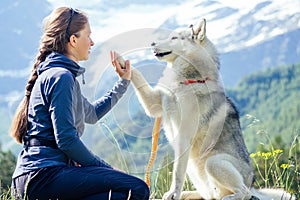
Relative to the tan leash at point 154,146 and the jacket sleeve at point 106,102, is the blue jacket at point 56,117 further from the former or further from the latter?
the tan leash at point 154,146

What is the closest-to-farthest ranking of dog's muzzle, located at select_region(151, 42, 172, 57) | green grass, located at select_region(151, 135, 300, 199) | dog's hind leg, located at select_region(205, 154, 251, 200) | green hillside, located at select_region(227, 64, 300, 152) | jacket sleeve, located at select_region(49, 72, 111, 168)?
jacket sleeve, located at select_region(49, 72, 111, 168) → dog's muzzle, located at select_region(151, 42, 172, 57) → dog's hind leg, located at select_region(205, 154, 251, 200) → green grass, located at select_region(151, 135, 300, 199) → green hillside, located at select_region(227, 64, 300, 152)

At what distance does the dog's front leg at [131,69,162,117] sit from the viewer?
511 cm

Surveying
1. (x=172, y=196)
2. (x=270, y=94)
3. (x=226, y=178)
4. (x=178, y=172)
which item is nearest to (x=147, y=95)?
(x=178, y=172)

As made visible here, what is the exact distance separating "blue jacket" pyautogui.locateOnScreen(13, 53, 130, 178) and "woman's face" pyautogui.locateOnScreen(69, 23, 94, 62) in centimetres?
20

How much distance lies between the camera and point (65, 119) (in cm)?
369

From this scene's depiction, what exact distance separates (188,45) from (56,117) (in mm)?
2135

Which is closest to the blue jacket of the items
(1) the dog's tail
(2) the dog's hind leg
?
(2) the dog's hind leg

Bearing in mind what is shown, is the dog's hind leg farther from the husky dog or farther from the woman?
the woman

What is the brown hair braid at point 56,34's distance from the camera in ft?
13.5

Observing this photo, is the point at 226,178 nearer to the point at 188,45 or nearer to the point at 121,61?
the point at 188,45

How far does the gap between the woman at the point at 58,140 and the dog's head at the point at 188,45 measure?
1.35 meters

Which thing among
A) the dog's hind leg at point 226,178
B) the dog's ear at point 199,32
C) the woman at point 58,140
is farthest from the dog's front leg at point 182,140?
the woman at point 58,140

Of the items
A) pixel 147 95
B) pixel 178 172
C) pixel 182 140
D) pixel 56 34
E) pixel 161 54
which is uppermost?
pixel 56 34

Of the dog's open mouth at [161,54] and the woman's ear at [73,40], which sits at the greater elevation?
the woman's ear at [73,40]
